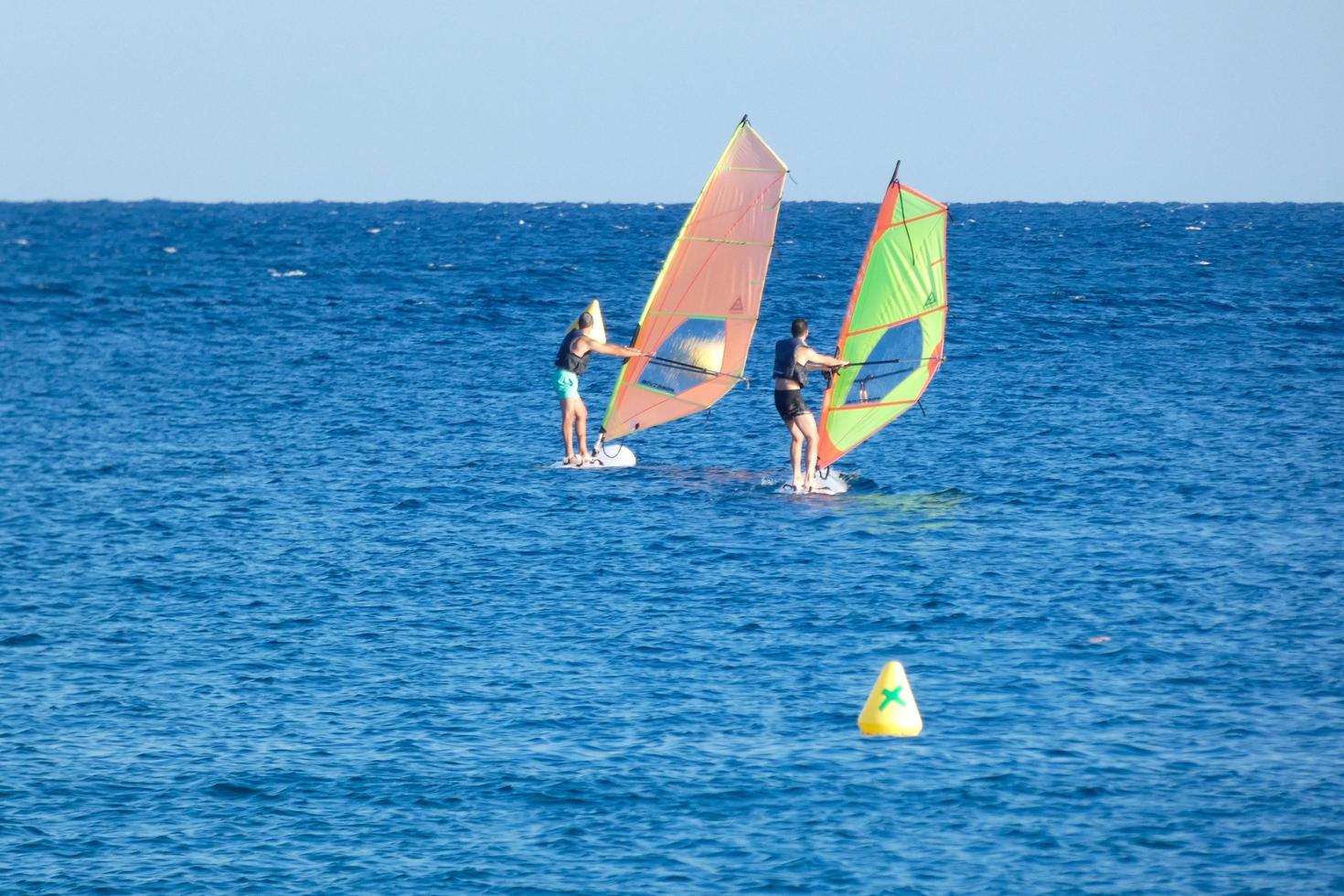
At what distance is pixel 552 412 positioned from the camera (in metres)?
41.8

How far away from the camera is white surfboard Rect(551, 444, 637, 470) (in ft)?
109

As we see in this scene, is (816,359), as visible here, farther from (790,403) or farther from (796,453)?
(796,453)

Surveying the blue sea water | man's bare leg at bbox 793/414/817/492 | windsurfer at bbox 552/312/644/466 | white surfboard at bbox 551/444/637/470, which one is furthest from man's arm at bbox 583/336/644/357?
man's bare leg at bbox 793/414/817/492

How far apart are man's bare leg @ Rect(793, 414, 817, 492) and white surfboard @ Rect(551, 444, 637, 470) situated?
15.1 ft

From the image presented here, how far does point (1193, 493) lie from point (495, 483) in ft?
42.9

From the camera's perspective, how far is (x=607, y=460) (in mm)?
33531

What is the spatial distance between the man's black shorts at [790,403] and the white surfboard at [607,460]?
216 inches

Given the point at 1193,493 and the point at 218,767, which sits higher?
the point at 1193,493

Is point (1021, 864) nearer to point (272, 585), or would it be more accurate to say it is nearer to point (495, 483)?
point (272, 585)

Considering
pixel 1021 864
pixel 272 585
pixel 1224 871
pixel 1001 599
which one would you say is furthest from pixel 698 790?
pixel 272 585

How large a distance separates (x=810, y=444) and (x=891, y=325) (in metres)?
2.72

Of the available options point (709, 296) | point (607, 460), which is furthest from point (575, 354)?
point (607, 460)

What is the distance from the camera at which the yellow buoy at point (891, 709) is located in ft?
56.6

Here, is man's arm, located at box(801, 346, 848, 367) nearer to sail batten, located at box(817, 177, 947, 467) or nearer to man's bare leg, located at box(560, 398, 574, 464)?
sail batten, located at box(817, 177, 947, 467)
